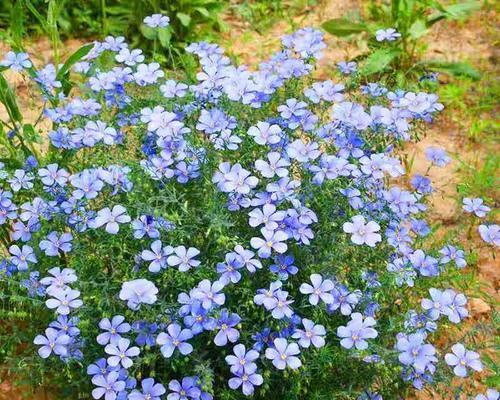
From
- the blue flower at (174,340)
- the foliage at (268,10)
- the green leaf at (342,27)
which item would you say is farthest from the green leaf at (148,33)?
the blue flower at (174,340)

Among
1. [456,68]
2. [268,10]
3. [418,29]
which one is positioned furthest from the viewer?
[268,10]

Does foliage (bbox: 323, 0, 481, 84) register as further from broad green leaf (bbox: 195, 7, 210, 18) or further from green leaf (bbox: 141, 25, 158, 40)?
green leaf (bbox: 141, 25, 158, 40)

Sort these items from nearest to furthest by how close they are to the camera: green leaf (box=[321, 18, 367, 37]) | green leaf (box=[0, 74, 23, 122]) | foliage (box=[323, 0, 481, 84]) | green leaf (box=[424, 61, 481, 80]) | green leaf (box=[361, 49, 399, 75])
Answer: green leaf (box=[0, 74, 23, 122]), green leaf (box=[361, 49, 399, 75]), foliage (box=[323, 0, 481, 84]), green leaf (box=[424, 61, 481, 80]), green leaf (box=[321, 18, 367, 37])

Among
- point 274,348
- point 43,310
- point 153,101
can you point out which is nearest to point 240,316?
point 274,348

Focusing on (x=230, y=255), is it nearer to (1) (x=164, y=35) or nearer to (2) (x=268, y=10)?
(1) (x=164, y=35)

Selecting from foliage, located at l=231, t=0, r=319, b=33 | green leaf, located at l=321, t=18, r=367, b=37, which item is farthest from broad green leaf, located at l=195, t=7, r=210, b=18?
green leaf, located at l=321, t=18, r=367, b=37

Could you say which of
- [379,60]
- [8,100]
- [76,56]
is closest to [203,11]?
[379,60]
